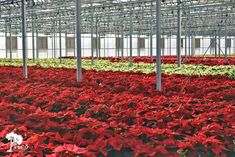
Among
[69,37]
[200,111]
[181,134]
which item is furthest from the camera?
[69,37]

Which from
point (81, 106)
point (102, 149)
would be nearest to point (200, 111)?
point (81, 106)

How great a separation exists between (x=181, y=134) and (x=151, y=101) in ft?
6.59

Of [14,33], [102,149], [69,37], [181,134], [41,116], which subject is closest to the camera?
[102,149]

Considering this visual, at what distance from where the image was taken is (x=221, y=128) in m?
4.38

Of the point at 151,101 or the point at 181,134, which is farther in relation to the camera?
the point at 151,101

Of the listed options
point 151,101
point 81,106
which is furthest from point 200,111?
point 81,106

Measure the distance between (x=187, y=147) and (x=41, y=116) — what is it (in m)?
1.98

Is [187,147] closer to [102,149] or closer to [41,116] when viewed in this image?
[102,149]

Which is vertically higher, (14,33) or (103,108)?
(14,33)

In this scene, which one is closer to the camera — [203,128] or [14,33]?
[203,128]

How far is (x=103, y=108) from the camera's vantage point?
569 cm

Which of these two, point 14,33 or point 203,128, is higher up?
point 14,33

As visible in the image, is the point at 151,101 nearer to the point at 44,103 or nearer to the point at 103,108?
the point at 103,108

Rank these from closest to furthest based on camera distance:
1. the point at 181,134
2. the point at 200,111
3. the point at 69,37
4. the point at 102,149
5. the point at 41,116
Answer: the point at 102,149, the point at 181,134, the point at 41,116, the point at 200,111, the point at 69,37
